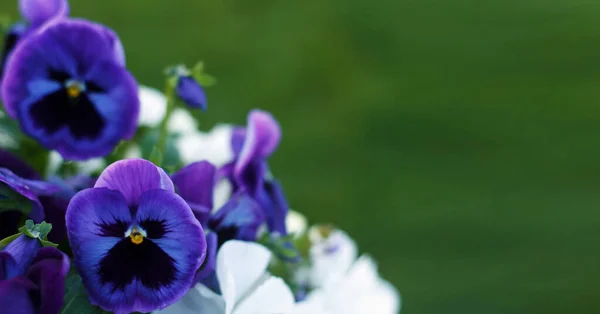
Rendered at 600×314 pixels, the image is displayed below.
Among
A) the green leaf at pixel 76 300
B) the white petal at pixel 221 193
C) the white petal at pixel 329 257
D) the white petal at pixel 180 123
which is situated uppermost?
the green leaf at pixel 76 300

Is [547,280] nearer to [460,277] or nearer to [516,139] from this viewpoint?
[460,277]

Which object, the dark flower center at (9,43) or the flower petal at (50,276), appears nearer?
the flower petal at (50,276)

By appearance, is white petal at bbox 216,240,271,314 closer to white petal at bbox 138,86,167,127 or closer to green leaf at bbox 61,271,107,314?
green leaf at bbox 61,271,107,314

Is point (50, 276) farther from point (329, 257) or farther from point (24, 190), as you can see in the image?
point (329, 257)

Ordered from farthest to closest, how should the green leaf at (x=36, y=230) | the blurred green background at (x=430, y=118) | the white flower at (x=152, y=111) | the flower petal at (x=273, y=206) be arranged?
the blurred green background at (x=430, y=118)
the white flower at (x=152, y=111)
the flower petal at (x=273, y=206)
the green leaf at (x=36, y=230)

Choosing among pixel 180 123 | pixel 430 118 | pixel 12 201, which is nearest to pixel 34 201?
pixel 12 201

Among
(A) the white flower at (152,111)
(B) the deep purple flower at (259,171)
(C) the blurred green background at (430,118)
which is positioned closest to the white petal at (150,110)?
(A) the white flower at (152,111)

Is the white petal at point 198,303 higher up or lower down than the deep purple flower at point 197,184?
lower down

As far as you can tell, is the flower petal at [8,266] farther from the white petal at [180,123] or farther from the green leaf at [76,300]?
the white petal at [180,123]

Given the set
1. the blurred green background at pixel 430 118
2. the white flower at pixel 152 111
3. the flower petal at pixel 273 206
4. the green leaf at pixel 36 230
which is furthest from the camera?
the blurred green background at pixel 430 118

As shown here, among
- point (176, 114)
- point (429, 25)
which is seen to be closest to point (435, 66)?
point (429, 25)
